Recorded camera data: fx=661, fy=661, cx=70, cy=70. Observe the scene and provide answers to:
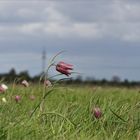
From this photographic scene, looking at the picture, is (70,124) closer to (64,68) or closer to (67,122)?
(67,122)

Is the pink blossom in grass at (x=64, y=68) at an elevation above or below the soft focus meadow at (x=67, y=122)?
above

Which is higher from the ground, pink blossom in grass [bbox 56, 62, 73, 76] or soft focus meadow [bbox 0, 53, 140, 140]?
pink blossom in grass [bbox 56, 62, 73, 76]

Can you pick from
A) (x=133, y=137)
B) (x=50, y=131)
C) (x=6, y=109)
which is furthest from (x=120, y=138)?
(x=6, y=109)

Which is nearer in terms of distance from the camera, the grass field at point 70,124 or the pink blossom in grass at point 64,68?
the grass field at point 70,124

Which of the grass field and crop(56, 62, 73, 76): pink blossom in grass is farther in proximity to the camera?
crop(56, 62, 73, 76): pink blossom in grass

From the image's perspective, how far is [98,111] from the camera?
5492 mm

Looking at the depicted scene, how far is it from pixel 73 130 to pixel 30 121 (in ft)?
1.40

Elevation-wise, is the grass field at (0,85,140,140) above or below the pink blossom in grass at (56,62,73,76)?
below

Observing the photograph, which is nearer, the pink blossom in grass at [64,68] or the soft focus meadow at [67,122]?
the soft focus meadow at [67,122]

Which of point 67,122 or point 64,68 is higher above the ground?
point 64,68

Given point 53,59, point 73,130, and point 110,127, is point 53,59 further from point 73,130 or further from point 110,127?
point 110,127

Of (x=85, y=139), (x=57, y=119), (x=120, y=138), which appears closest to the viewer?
(x=85, y=139)

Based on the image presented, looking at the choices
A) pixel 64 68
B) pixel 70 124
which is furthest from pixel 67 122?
pixel 64 68

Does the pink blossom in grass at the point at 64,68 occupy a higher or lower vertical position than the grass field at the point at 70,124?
higher
